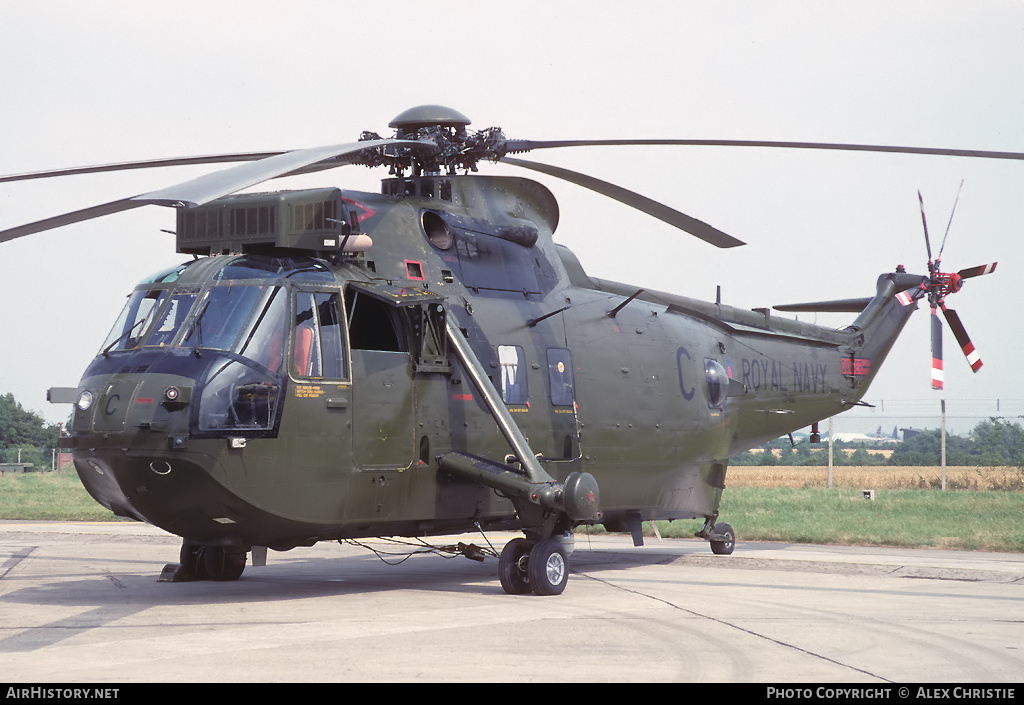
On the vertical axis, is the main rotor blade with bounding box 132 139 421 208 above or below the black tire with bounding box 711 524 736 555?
above

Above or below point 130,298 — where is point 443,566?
below

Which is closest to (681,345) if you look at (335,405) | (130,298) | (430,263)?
(430,263)

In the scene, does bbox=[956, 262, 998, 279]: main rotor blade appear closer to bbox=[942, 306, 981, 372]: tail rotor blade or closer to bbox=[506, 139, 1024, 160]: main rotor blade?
bbox=[942, 306, 981, 372]: tail rotor blade

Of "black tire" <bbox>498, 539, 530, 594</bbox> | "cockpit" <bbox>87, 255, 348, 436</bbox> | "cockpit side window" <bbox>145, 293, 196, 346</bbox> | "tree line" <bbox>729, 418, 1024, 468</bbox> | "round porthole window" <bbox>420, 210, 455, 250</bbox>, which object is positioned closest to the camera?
"cockpit" <bbox>87, 255, 348, 436</bbox>

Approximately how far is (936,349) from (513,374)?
9.81m

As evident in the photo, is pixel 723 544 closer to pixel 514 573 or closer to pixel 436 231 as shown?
pixel 514 573

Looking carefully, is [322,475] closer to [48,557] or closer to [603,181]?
[603,181]

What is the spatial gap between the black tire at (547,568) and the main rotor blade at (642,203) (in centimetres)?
431

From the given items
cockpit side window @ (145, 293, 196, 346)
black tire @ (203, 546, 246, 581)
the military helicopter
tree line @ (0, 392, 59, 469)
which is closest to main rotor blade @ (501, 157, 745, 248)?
the military helicopter

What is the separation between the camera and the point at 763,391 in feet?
58.1

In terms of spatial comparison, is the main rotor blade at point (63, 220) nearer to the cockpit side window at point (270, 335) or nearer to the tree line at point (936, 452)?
the cockpit side window at point (270, 335)

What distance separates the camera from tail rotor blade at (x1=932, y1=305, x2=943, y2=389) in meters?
19.7

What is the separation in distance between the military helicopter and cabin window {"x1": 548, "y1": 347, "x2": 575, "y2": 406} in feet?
0.13
